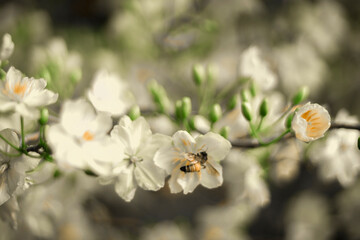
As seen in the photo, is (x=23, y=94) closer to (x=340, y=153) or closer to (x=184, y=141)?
(x=184, y=141)

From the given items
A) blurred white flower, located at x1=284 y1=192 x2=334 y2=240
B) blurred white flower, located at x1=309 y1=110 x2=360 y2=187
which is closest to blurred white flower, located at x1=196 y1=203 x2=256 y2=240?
blurred white flower, located at x1=284 y1=192 x2=334 y2=240

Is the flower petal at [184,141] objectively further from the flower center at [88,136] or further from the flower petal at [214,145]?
the flower center at [88,136]

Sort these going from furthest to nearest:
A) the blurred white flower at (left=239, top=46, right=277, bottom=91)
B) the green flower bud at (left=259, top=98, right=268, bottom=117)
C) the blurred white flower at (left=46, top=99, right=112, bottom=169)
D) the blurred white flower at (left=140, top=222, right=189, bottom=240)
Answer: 1. the blurred white flower at (left=140, top=222, right=189, bottom=240)
2. the blurred white flower at (left=239, top=46, right=277, bottom=91)
3. the green flower bud at (left=259, top=98, right=268, bottom=117)
4. the blurred white flower at (left=46, top=99, right=112, bottom=169)

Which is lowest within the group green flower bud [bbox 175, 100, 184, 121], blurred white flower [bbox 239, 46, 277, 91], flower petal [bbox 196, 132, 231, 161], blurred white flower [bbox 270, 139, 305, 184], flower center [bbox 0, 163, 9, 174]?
flower center [bbox 0, 163, 9, 174]

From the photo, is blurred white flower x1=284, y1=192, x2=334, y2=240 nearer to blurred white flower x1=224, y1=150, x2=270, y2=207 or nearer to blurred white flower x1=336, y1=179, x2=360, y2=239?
blurred white flower x1=336, y1=179, x2=360, y2=239

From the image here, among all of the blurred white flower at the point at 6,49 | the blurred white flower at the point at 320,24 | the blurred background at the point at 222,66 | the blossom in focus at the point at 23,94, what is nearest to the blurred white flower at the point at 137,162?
the blossom in focus at the point at 23,94

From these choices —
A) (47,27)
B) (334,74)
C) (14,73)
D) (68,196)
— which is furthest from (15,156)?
(334,74)

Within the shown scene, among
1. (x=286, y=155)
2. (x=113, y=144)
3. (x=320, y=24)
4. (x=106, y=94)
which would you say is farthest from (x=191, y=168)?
(x=320, y=24)
